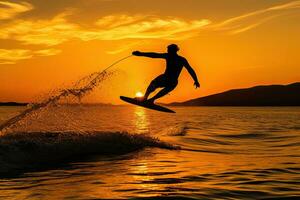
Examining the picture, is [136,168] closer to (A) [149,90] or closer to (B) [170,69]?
(A) [149,90]

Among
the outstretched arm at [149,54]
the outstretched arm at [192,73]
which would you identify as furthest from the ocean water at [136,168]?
the outstretched arm at [149,54]

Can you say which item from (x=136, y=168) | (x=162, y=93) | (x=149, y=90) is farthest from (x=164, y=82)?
(x=136, y=168)

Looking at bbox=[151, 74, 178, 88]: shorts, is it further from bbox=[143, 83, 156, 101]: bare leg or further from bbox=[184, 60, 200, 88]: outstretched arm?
bbox=[184, 60, 200, 88]: outstretched arm

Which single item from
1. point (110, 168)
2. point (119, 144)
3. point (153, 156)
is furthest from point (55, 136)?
point (110, 168)

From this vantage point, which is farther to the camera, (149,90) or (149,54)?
(149,90)

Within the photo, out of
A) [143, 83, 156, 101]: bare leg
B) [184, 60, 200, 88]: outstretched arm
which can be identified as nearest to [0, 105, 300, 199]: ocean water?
[143, 83, 156, 101]: bare leg

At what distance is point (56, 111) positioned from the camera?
223 ft

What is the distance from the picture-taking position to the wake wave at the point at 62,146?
18.4m

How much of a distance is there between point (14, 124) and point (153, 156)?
37.5 ft

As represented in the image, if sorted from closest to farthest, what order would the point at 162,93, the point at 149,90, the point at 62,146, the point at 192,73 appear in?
the point at 192,73 → the point at 162,93 → the point at 149,90 → the point at 62,146

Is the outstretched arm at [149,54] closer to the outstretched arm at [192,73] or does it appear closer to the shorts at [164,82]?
the shorts at [164,82]

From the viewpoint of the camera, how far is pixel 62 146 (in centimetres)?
2141

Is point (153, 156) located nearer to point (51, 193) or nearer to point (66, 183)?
point (66, 183)

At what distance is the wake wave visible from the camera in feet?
60.3
